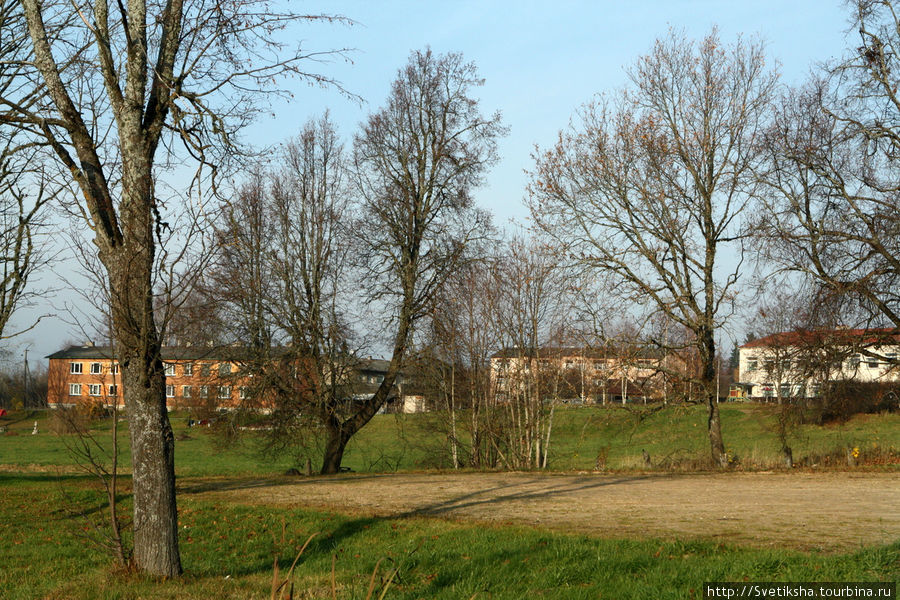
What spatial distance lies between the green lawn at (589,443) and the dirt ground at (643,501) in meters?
3.18

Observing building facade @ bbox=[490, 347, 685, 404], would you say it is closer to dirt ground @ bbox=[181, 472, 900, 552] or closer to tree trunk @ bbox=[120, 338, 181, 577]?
dirt ground @ bbox=[181, 472, 900, 552]

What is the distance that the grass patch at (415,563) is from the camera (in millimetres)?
6398

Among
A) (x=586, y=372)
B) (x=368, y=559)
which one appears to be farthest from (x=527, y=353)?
(x=368, y=559)

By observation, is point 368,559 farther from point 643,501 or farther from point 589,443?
point 589,443

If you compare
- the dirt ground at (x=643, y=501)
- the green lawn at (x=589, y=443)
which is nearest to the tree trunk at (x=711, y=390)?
the green lawn at (x=589, y=443)

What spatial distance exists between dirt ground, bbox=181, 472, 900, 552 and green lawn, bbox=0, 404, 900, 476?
318cm

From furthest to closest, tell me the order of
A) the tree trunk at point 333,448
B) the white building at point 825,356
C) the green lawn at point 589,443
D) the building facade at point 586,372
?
the tree trunk at point 333,448 < the green lawn at point 589,443 < the building facade at point 586,372 < the white building at point 825,356

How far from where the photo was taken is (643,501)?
12008 mm

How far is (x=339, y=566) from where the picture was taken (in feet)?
26.1

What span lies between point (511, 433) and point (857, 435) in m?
19.4

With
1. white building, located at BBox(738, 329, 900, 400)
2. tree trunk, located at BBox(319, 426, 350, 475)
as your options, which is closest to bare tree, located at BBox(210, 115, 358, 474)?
tree trunk, located at BBox(319, 426, 350, 475)

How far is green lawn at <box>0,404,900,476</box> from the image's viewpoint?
65.0 ft

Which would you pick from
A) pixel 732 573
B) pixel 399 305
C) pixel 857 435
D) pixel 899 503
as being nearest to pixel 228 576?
pixel 732 573

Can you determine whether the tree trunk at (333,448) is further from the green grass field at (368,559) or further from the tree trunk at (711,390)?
the tree trunk at (711,390)
